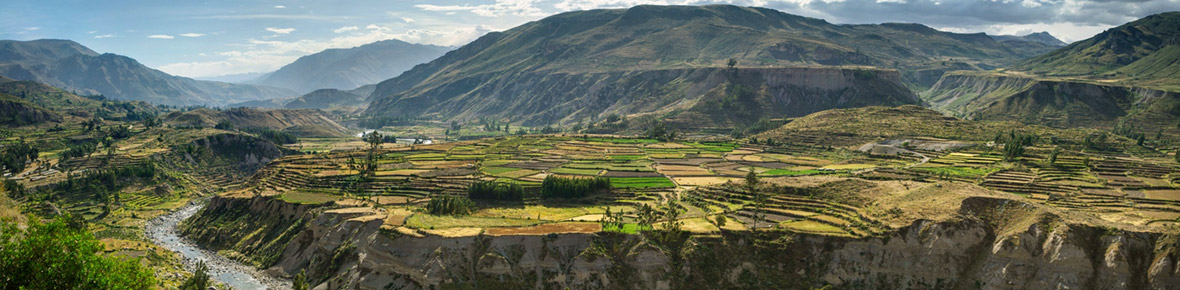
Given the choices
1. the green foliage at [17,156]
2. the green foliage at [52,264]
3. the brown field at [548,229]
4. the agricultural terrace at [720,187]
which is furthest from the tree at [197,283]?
the green foliage at [17,156]

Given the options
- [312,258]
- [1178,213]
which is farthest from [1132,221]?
[312,258]

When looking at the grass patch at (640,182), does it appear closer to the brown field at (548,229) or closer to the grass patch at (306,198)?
the brown field at (548,229)

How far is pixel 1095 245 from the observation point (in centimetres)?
7306

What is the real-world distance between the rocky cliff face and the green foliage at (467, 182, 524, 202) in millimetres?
25300

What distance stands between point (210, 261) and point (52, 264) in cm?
7512

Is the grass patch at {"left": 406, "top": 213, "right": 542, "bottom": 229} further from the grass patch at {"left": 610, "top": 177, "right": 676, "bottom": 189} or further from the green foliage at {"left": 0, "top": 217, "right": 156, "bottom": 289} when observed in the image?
the green foliage at {"left": 0, "top": 217, "right": 156, "bottom": 289}

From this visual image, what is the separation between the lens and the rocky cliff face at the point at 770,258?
74438 millimetres

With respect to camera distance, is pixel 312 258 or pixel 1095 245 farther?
pixel 312 258

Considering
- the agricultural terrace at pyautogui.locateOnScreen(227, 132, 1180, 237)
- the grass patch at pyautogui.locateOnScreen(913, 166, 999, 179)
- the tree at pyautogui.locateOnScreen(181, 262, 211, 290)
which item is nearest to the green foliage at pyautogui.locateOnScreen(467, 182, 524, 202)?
the agricultural terrace at pyautogui.locateOnScreen(227, 132, 1180, 237)

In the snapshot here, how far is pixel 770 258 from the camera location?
83.9 metres

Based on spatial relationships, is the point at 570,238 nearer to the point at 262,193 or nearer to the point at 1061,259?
the point at 1061,259

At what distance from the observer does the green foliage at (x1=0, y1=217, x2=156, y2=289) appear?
40281 mm

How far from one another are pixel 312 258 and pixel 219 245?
99.2ft

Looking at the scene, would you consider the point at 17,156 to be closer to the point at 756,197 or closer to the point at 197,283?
the point at 197,283
